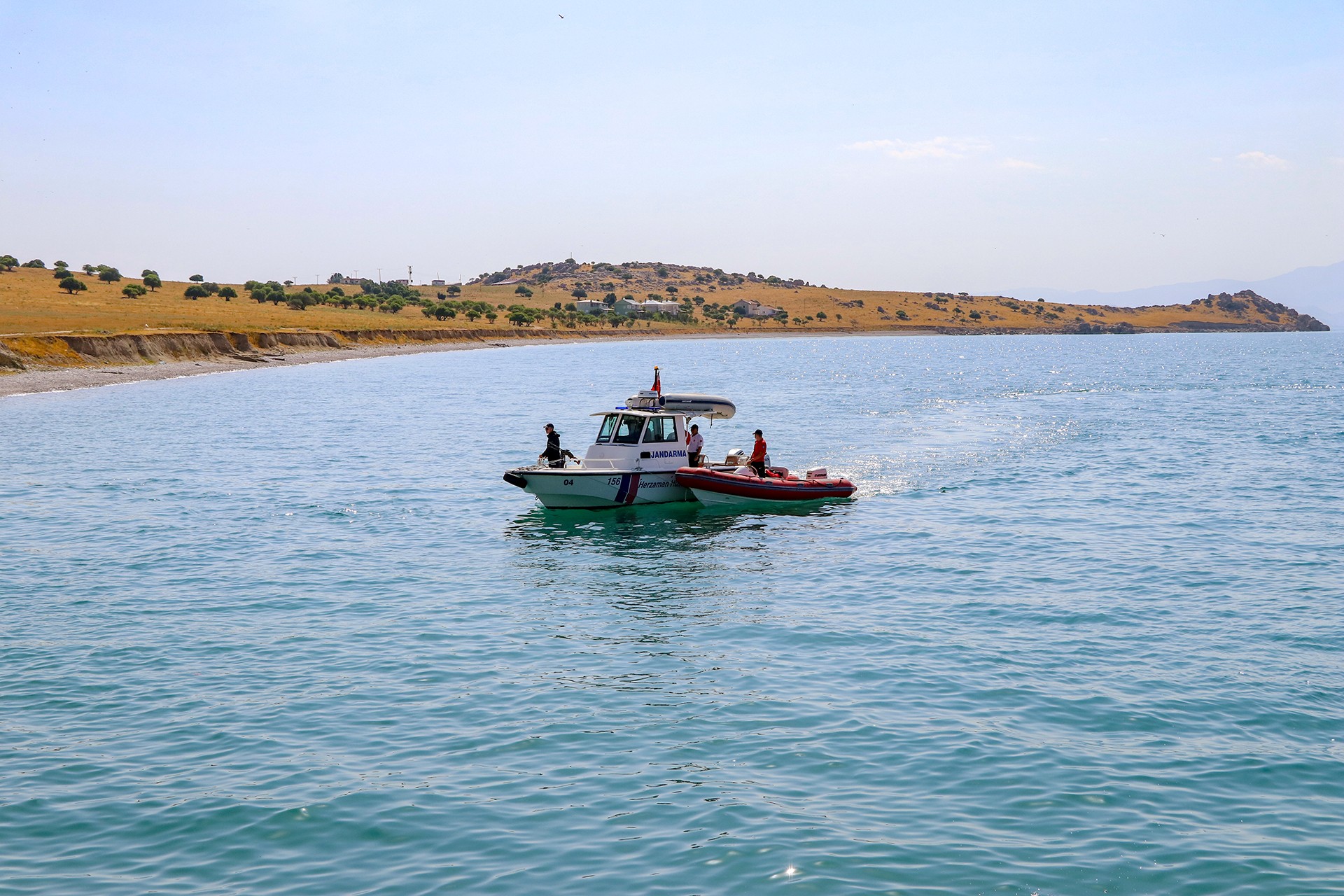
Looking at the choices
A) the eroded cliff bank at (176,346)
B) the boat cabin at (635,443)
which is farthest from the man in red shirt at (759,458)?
the eroded cliff bank at (176,346)

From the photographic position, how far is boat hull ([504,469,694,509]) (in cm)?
2969

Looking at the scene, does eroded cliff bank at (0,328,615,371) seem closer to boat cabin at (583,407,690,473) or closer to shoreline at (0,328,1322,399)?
shoreline at (0,328,1322,399)

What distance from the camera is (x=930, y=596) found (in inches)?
830

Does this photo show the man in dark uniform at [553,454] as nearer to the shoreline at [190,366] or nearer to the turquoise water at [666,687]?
the turquoise water at [666,687]

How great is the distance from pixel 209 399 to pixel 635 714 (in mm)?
56944

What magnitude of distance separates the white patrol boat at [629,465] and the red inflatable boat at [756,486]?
561 millimetres

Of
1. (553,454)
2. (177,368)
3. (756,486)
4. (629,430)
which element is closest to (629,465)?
(629,430)

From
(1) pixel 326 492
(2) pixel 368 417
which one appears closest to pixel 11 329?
(2) pixel 368 417

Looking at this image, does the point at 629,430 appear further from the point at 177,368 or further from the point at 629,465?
the point at 177,368

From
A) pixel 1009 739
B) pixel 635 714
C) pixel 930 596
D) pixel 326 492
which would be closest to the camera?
pixel 1009 739

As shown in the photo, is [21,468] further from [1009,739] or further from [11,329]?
[11,329]

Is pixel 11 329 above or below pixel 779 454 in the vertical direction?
above

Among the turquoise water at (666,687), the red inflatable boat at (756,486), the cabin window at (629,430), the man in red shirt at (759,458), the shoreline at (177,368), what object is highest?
→ the shoreline at (177,368)

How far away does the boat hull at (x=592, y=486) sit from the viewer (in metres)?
29.7
